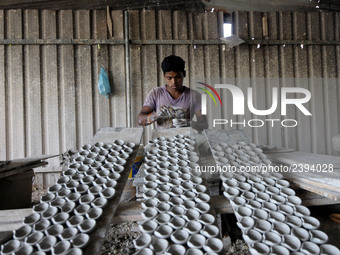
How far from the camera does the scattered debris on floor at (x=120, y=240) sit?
1984mm

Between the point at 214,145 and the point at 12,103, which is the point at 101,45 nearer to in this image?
the point at 12,103

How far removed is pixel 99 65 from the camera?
389 cm

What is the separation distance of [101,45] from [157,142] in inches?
104

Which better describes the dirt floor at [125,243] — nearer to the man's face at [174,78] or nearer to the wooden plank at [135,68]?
the man's face at [174,78]

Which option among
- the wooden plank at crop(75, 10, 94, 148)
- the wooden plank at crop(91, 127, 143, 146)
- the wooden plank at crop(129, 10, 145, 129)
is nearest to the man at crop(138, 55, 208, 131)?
the wooden plank at crop(91, 127, 143, 146)

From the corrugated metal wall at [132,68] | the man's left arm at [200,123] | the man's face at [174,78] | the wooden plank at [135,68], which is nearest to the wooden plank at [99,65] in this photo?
the corrugated metal wall at [132,68]

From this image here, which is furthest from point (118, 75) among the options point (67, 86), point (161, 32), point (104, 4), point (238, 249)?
point (238, 249)

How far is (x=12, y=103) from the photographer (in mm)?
3764

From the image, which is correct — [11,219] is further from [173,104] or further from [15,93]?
[15,93]

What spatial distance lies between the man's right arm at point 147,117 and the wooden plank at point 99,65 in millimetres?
1299

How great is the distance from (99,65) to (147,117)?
1.81 metres

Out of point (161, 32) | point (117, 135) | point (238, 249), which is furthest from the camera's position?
point (161, 32)

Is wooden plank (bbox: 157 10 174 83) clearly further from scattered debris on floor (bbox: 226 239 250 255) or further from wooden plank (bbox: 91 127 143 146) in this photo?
scattered debris on floor (bbox: 226 239 250 255)

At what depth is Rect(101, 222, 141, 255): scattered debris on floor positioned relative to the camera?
6.51 feet
